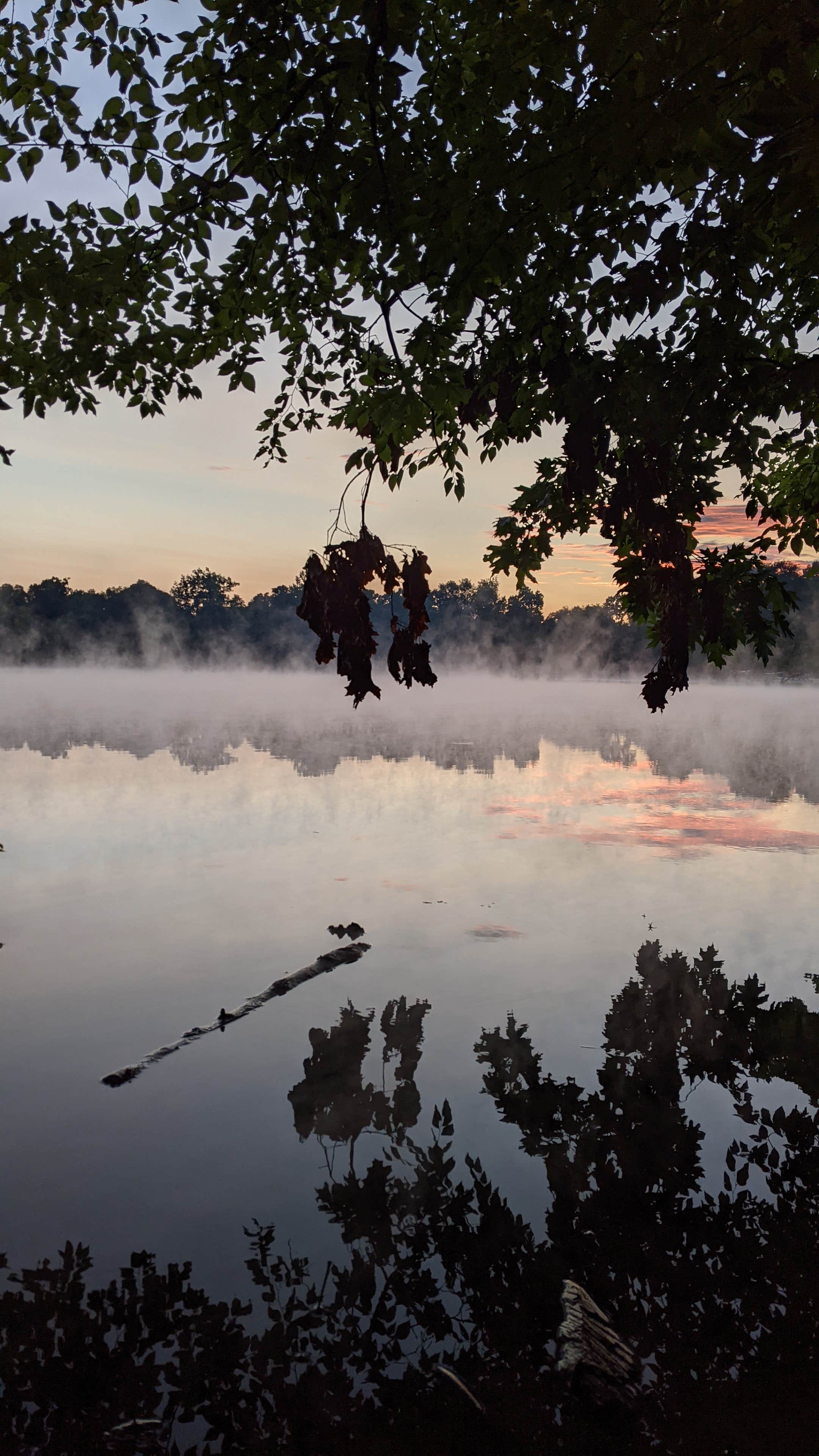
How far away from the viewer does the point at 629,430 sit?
7.16 m

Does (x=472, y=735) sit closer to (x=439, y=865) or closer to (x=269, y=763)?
(x=269, y=763)

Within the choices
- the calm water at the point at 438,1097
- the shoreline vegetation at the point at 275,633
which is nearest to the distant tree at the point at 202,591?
the shoreline vegetation at the point at 275,633

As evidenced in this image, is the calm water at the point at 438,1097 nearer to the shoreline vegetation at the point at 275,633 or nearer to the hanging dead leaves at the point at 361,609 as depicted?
the hanging dead leaves at the point at 361,609

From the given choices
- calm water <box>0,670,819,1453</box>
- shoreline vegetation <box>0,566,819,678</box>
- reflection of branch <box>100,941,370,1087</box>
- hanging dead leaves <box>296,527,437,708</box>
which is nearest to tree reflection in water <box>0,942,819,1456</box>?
calm water <box>0,670,819,1453</box>

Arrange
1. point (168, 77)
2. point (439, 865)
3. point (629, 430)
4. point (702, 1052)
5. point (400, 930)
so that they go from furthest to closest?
point (439, 865) → point (400, 930) → point (702, 1052) → point (168, 77) → point (629, 430)

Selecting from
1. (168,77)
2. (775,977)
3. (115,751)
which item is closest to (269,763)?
(115,751)

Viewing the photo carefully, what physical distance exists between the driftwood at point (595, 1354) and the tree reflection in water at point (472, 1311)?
8cm

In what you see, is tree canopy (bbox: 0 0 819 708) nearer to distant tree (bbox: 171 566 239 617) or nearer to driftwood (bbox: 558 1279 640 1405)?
driftwood (bbox: 558 1279 640 1405)

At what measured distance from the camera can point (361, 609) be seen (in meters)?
5.10

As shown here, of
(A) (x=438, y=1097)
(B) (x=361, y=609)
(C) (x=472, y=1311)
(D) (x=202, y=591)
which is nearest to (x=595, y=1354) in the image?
(C) (x=472, y=1311)

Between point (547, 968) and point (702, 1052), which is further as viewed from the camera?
point (547, 968)

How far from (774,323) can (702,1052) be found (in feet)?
24.2

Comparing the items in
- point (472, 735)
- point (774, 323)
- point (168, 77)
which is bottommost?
point (472, 735)

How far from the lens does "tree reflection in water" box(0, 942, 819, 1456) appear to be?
4.64m
